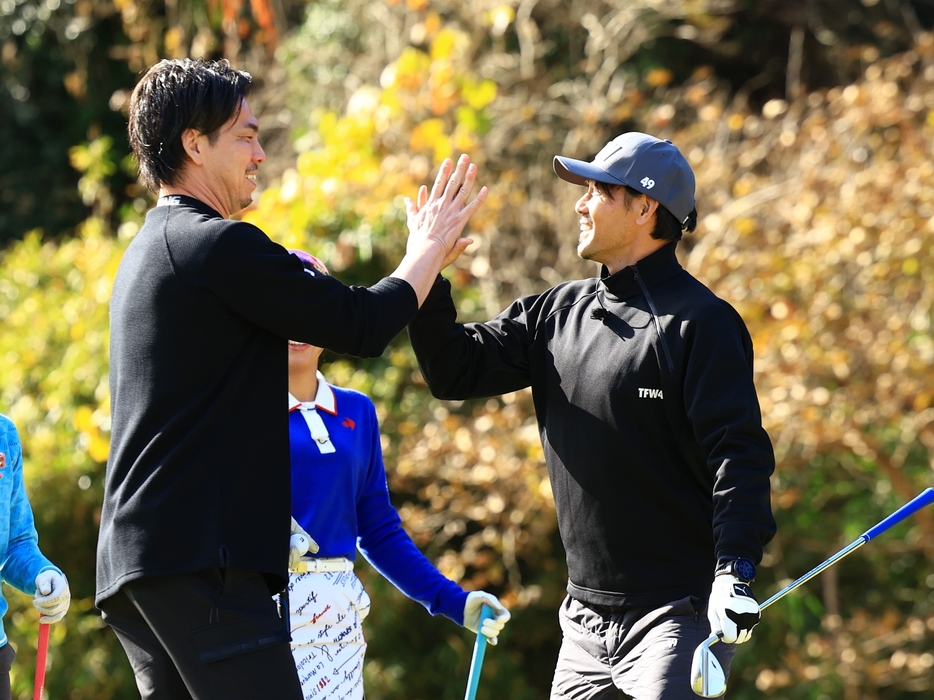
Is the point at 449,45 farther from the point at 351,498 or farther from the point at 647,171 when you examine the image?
the point at 351,498

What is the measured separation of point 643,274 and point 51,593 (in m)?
1.63

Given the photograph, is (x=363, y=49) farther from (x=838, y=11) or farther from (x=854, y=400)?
(x=854, y=400)

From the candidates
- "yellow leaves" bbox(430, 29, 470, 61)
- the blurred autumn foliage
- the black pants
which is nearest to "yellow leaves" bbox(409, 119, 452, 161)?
the blurred autumn foliage

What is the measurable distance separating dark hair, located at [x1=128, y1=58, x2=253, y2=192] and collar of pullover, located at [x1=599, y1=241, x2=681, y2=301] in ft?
3.58

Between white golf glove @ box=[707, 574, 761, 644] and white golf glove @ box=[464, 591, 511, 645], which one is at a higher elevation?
white golf glove @ box=[707, 574, 761, 644]

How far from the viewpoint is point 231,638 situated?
7.60 feet

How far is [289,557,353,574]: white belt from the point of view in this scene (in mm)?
3029

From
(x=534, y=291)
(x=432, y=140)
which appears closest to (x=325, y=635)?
(x=534, y=291)

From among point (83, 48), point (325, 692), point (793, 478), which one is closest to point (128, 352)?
point (325, 692)

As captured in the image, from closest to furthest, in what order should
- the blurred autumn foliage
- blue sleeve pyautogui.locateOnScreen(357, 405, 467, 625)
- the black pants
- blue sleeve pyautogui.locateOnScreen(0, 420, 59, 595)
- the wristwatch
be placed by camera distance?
the black pants → the wristwatch → blue sleeve pyautogui.locateOnScreen(0, 420, 59, 595) → blue sleeve pyautogui.locateOnScreen(357, 405, 467, 625) → the blurred autumn foliage

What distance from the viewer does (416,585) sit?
3305 mm

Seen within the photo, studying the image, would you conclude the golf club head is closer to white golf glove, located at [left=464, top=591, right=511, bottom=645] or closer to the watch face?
the watch face

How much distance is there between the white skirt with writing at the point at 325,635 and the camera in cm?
298

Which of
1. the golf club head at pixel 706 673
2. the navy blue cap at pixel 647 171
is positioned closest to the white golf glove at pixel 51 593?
the golf club head at pixel 706 673
